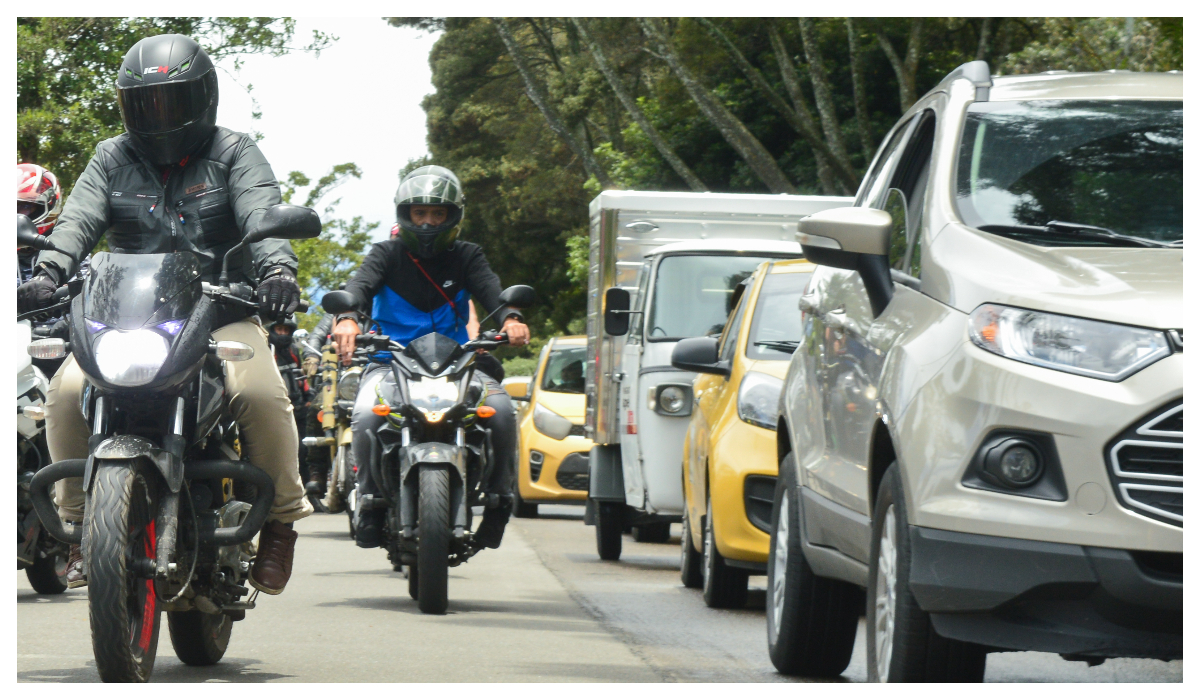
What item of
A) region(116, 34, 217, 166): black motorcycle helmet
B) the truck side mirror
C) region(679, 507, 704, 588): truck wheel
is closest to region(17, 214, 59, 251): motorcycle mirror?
region(116, 34, 217, 166): black motorcycle helmet

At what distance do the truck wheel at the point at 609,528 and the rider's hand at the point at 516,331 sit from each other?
403 centimetres

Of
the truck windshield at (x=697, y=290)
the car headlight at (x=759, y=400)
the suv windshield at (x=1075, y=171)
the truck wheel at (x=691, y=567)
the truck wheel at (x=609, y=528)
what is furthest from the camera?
the truck wheel at (x=609, y=528)

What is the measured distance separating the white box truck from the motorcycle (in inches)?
148

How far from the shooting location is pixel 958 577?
404cm

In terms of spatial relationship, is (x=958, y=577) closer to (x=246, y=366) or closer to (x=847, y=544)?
(x=847, y=544)

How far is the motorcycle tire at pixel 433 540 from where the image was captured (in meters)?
8.07

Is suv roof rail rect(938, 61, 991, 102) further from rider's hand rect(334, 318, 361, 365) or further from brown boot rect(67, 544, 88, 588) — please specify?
rider's hand rect(334, 318, 361, 365)

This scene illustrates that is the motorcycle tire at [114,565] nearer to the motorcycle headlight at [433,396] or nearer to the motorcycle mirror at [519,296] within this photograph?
the motorcycle mirror at [519,296]

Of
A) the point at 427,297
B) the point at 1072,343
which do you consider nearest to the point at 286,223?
the point at 1072,343

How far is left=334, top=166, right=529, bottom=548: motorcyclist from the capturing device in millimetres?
8750

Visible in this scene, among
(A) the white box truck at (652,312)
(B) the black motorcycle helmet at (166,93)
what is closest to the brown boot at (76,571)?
(B) the black motorcycle helmet at (166,93)

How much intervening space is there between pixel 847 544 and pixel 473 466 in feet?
11.7

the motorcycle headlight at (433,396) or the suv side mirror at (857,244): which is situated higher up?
the suv side mirror at (857,244)

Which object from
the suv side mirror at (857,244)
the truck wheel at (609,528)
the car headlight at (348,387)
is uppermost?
the suv side mirror at (857,244)
